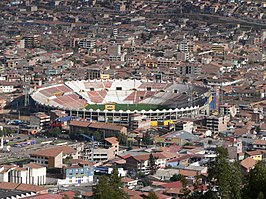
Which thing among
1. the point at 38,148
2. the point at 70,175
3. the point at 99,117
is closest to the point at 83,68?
the point at 99,117

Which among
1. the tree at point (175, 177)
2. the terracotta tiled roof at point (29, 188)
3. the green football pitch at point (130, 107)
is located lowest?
the green football pitch at point (130, 107)

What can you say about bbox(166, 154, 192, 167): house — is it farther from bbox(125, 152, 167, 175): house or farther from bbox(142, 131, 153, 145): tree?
bbox(142, 131, 153, 145): tree

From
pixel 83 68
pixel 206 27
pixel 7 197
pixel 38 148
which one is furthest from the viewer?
pixel 206 27

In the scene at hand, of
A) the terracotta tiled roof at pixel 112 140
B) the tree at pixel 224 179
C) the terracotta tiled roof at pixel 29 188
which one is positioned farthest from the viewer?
the terracotta tiled roof at pixel 112 140

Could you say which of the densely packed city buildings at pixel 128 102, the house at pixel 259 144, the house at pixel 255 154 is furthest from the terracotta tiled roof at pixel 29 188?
the house at pixel 259 144

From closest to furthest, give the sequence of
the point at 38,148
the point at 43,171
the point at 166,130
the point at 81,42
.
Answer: the point at 43,171
the point at 38,148
the point at 166,130
the point at 81,42

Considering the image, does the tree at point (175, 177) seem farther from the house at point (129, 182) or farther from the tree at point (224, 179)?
the tree at point (224, 179)

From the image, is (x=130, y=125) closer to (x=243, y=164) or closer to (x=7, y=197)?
(x=243, y=164)
